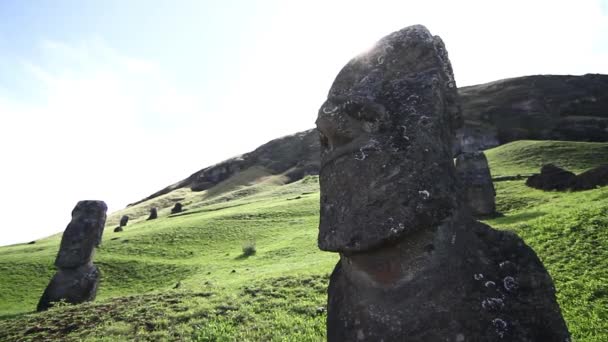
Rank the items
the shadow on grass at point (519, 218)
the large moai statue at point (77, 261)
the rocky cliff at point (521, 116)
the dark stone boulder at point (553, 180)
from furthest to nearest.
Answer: the rocky cliff at point (521, 116), the dark stone boulder at point (553, 180), the shadow on grass at point (519, 218), the large moai statue at point (77, 261)

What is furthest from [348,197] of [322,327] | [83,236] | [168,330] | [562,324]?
[83,236]

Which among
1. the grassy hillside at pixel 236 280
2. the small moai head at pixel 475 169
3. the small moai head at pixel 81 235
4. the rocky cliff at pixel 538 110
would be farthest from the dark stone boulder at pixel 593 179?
the rocky cliff at pixel 538 110

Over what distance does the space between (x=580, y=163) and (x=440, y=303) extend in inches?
1860

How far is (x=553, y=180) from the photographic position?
1240 inches

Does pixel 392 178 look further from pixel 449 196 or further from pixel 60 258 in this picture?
pixel 60 258

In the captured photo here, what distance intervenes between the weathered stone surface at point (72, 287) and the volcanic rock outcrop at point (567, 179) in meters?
29.5

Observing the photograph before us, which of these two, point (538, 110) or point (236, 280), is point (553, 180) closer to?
point (236, 280)

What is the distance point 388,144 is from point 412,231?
0.97 m

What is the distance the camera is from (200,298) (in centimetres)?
1498

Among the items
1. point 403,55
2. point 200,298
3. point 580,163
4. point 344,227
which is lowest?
point 580,163

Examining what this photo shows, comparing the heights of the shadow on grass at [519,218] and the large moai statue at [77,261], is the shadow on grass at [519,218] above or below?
below

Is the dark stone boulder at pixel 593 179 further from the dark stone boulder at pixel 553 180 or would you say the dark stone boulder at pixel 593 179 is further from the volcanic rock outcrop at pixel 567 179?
the dark stone boulder at pixel 553 180

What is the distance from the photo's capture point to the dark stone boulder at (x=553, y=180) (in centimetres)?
3059

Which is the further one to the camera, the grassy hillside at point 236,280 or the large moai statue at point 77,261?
the large moai statue at point 77,261
